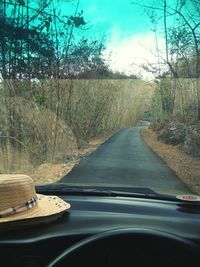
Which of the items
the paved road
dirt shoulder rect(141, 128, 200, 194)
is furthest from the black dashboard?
dirt shoulder rect(141, 128, 200, 194)

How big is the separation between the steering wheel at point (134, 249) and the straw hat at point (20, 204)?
18 cm

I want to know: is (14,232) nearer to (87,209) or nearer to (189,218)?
(87,209)

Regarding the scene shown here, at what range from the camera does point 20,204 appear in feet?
5.97

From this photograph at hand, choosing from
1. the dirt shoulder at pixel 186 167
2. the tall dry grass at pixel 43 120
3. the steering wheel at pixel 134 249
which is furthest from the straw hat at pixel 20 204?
the tall dry grass at pixel 43 120

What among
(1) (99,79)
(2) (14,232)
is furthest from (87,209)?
(1) (99,79)

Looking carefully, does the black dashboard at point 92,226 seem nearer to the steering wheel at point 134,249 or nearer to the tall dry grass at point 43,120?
the steering wheel at point 134,249

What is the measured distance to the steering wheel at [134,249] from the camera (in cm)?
173

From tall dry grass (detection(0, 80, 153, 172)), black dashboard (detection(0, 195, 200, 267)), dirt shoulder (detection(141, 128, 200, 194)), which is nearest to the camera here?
black dashboard (detection(0, 195, 200, 267))

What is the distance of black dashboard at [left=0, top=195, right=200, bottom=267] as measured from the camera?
1.73 m

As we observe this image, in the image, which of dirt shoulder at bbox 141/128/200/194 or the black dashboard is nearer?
the black dashboard

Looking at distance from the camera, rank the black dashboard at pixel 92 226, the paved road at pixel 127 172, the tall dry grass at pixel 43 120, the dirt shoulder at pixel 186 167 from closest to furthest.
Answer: the black dashboard at pixel 92 226
the paved road at pixel 127 172
the dirt shoulder at pixel 186 167
the tall dry grass at pixel 43 120

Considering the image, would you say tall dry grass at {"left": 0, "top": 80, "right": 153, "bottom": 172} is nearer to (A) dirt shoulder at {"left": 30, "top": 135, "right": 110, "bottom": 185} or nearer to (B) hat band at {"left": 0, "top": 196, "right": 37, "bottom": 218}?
(A) dirt shoulder at {"left": 30, "top": 135, "right": 110, "bottom": 185}

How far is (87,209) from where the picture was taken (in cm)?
192

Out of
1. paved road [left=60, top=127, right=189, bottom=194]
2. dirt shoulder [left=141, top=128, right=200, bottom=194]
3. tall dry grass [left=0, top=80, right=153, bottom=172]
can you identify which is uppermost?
tall dry grass [left=0, top=80, right=153, bottom=172]
